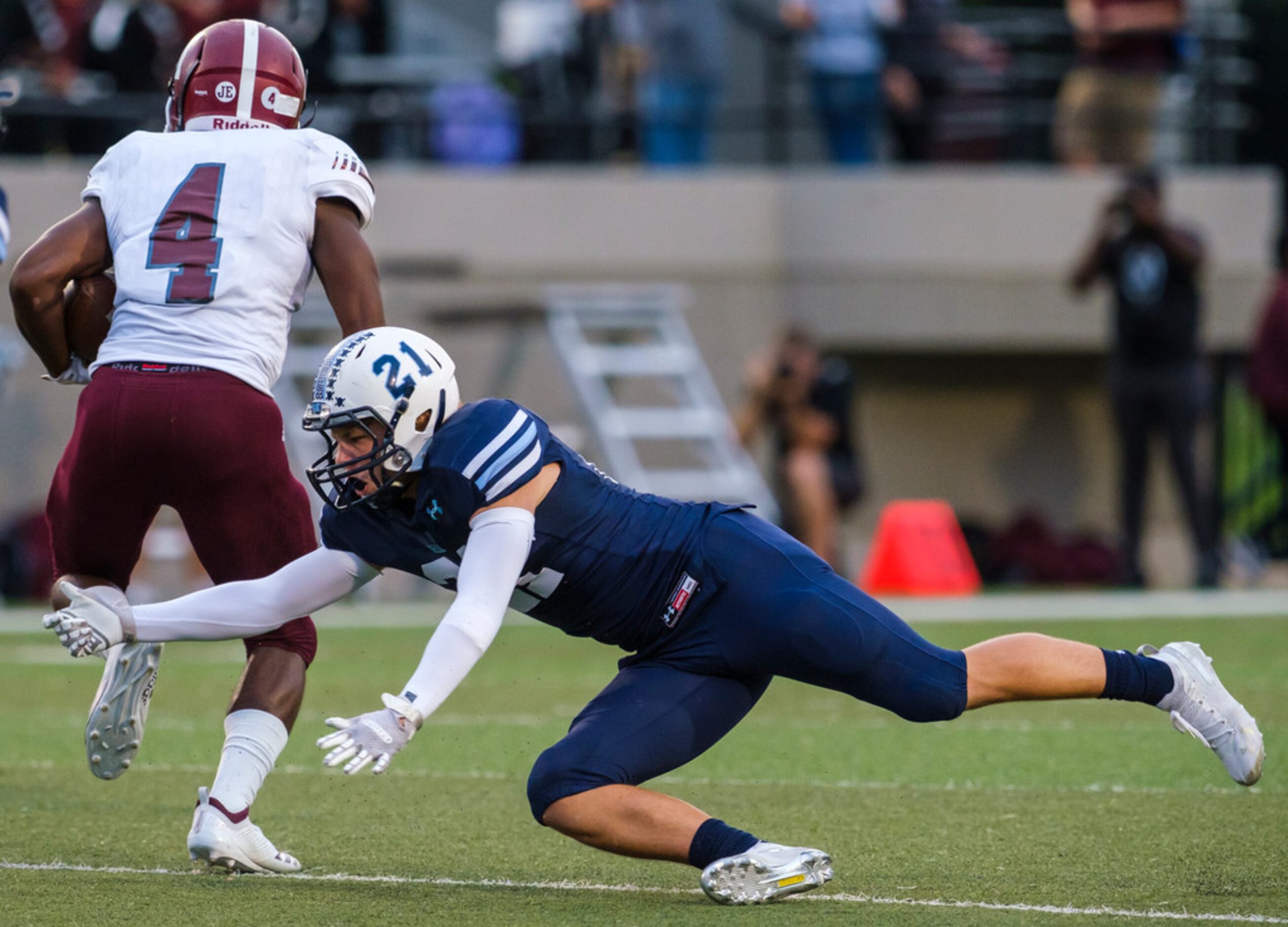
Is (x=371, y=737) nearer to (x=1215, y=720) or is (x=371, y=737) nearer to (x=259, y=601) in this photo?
(x=259, y=601)

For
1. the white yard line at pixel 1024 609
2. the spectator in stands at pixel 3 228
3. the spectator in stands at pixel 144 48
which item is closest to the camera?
the spectator in stands at pixel 3 228

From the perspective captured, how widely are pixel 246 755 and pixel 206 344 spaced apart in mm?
890

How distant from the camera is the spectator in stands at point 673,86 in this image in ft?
44.9

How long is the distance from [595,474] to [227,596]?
78cm

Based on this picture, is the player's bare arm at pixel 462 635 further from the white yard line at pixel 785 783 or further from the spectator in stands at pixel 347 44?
the spectator in stands at pixel 347 44

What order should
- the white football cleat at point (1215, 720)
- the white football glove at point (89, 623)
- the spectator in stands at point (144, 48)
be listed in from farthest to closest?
1. the spectator in stands at point (144, 48)
2. the white football cleat at point (1215, 720)
3. the white football glove at point (89, 623)

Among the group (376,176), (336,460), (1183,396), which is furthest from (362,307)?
(376,176)

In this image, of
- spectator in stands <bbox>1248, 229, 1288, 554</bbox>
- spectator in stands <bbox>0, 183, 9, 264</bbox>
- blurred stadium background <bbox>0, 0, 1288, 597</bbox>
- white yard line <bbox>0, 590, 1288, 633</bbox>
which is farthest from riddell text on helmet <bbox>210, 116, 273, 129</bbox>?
spectator in stands <bbox>1248, 229, 1288, 554</bbox>

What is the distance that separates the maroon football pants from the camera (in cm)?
441

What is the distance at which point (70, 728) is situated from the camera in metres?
6.85

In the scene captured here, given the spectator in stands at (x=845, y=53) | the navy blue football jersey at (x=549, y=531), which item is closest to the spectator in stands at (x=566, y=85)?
the spectator in stands at (x=845, y=53)

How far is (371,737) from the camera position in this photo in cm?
357

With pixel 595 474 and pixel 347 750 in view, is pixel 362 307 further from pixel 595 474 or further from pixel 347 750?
pixel 347 750

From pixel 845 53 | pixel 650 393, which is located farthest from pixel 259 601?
pixel 845 53
